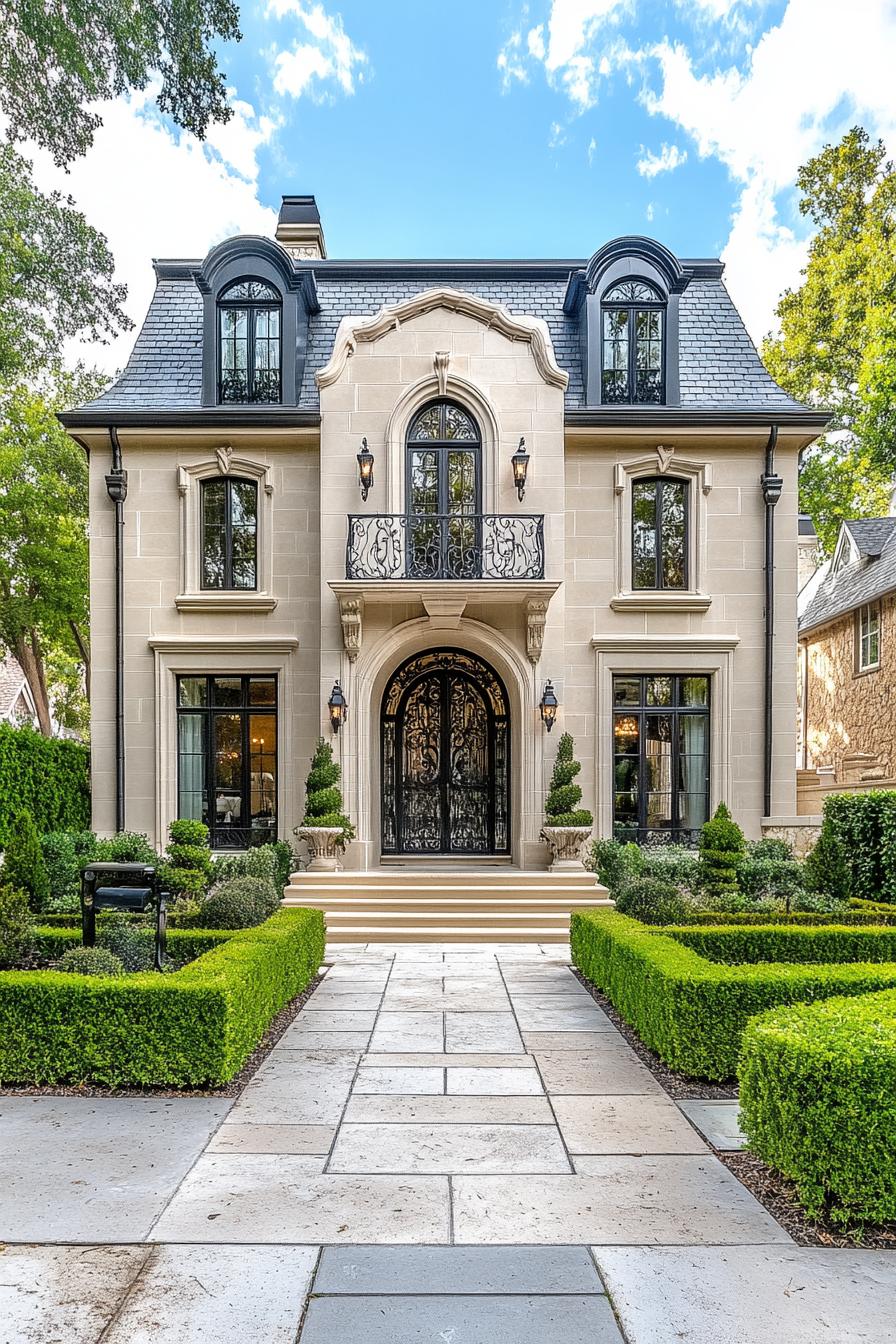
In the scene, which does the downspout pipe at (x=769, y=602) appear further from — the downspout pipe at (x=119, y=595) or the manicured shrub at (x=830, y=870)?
the downspout pipe at (x=119, y=595)

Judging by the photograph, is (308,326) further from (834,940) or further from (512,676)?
(834,940)

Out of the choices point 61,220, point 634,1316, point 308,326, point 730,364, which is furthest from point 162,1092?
point 61,220

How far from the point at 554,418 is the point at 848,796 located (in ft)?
23.6

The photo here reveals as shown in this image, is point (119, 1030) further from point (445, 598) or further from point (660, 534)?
point (660, 534)

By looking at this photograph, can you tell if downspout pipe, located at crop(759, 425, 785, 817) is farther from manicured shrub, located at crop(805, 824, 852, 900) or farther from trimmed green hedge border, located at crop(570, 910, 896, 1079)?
trimmed green hedge border, located at crop(570, 910, 896, 1079)

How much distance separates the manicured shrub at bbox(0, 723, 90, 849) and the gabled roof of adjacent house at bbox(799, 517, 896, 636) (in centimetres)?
1563

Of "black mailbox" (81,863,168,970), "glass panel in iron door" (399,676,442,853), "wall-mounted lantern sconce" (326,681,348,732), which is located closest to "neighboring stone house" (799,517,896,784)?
"glass panel in iron door" (399,676,442,853)

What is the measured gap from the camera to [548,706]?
1229cm

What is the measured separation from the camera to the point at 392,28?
1212 centimetres

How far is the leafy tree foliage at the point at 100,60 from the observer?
7621 mm

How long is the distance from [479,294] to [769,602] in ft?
24.2

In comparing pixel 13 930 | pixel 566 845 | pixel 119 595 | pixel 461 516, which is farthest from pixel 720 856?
pixel 119 595

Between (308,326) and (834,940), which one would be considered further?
(308,326)

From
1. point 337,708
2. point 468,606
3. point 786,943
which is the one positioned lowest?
point 786,943
